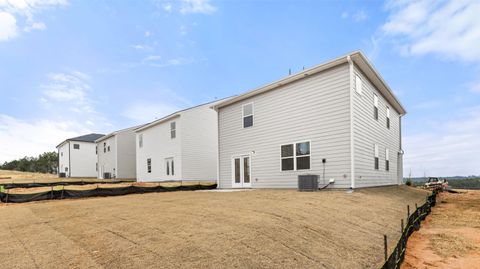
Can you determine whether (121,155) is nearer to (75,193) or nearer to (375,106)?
(75,193)

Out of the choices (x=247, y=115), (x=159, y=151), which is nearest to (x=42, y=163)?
(x=159, y=151)

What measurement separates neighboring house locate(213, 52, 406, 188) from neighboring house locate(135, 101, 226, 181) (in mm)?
4669

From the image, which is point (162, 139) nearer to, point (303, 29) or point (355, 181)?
point (303, 29)

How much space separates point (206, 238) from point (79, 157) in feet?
130

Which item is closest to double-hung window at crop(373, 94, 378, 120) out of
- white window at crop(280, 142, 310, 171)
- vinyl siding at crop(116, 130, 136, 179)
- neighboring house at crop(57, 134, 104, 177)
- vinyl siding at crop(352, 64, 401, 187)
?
vinyl siding at crop(352, 64, 401, 187)

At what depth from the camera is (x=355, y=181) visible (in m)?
10.3

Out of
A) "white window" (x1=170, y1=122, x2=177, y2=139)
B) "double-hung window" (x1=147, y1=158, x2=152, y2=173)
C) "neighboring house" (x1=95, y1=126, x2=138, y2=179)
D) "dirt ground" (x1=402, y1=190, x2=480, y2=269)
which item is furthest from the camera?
"neighboring house" (x1=95, y1=126, x2=138, y2=179)

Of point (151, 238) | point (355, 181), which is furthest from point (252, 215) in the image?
point (355, 181)

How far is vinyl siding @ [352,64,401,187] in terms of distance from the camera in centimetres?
1077

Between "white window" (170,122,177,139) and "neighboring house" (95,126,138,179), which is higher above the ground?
"white window" (170,122,177,139)

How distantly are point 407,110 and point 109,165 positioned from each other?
93.4ft

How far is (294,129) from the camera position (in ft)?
40.3

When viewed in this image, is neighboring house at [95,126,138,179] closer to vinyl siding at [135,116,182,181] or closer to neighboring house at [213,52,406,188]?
vinyl siding at [135,116,182,181]

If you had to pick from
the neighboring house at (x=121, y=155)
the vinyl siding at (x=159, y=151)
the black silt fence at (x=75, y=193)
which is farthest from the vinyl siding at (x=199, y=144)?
the neighboring house at (x=121, y=155)
